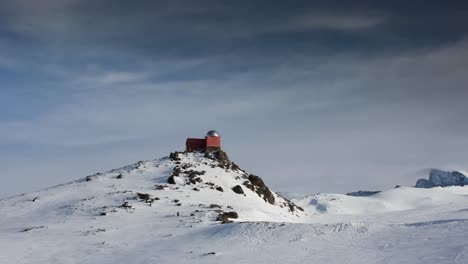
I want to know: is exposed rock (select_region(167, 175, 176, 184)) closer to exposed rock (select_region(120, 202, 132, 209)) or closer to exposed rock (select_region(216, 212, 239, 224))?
exposed rock (select_region(120, 202, 132, 209))

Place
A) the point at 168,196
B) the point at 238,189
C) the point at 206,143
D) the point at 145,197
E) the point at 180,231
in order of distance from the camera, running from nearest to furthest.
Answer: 1. the point at 180,231
2. the point at 145,197
3. the point at 168,196
4. the point at 238,189
5. the point at 206,143

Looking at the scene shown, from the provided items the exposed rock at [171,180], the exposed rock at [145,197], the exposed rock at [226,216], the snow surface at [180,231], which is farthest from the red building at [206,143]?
the exposed rock at [226,216]

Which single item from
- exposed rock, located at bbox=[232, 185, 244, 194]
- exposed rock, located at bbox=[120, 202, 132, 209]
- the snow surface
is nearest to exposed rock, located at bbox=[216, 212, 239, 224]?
the snow surface

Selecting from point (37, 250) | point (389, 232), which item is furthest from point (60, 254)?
point (389, 232)

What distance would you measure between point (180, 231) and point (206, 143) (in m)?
45.8

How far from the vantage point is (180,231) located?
132ft

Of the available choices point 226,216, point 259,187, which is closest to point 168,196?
point 226,216

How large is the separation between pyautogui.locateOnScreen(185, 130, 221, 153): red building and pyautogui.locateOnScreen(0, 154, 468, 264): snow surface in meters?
15.7

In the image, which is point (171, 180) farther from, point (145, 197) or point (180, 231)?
point (180, 231)

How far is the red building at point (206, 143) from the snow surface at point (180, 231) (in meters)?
15.7

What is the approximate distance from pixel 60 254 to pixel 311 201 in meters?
88.7

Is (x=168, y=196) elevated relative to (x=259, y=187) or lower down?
lower down

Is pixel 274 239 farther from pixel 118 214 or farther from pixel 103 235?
pixel 118 214

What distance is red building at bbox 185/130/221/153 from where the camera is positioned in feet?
281
